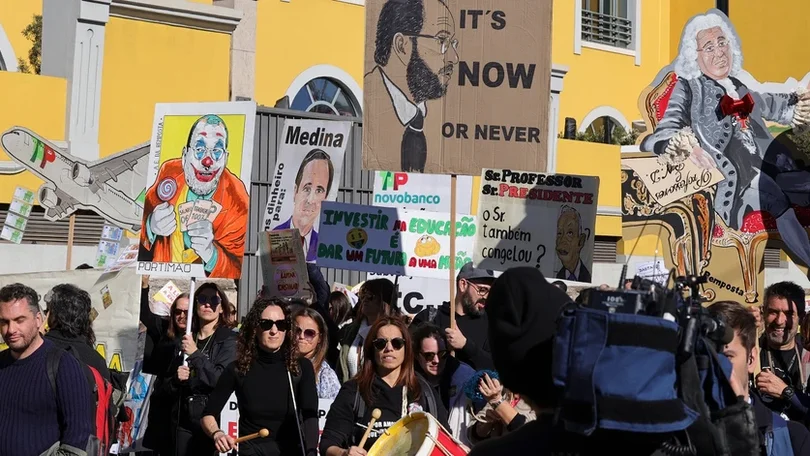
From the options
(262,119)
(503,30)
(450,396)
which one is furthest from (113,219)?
(450,396)

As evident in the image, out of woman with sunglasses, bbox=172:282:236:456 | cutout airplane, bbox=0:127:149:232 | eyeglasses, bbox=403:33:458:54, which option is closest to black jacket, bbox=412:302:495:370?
woman with sunglasses, bbox=172:282:236:456

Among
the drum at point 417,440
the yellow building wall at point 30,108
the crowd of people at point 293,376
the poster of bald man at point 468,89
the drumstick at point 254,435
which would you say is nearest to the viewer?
the drum at point 417,440

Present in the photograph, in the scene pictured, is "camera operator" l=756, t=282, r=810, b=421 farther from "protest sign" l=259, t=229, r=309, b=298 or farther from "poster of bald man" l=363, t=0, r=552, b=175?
"protest sign" l=259, t=229, r=309, b=298

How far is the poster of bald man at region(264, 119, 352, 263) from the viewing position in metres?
10.4

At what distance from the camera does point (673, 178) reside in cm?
1526

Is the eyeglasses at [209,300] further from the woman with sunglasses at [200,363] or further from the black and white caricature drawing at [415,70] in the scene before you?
the black and white caricature drawing at [415,70]

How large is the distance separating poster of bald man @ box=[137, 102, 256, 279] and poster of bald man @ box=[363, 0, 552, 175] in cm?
117

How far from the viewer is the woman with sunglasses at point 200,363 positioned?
23.7ft

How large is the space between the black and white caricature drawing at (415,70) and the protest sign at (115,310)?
9.23ft

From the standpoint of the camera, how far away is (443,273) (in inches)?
390

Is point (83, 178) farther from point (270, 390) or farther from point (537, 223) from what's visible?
point (270, 390)

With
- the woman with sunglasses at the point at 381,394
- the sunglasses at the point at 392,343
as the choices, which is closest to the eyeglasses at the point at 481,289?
the woman with sunglasses at the point at 381,394

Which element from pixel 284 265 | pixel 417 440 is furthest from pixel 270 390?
pixel 284 265

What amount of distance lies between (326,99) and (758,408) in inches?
691
